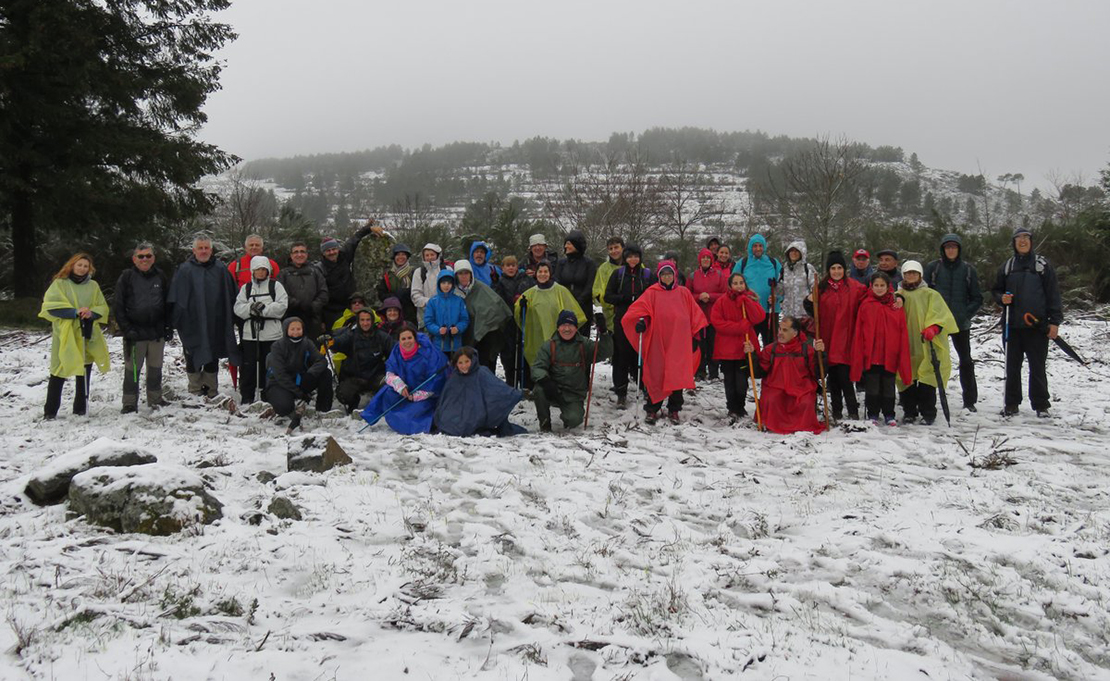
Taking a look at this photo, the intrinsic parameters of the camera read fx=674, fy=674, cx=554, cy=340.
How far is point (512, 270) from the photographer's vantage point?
9.70m

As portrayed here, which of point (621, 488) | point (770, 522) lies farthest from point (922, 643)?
point (621, 488)

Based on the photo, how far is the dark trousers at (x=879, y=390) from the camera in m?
8.02

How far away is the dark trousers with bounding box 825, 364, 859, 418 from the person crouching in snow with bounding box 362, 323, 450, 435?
4834 millimetres

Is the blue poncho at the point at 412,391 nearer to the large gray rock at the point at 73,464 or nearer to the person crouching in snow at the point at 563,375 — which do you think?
the person crouching in snow at the point at 563,375

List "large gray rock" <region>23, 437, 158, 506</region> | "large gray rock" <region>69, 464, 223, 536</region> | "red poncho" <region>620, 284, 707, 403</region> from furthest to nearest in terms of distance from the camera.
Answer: "red poncho" <region>620, 284, 707, 403</region> → "large gray rock" <region>23, 437, 158, 506</region> → "large gray rock" <region>69, 464, 223, 536</region>

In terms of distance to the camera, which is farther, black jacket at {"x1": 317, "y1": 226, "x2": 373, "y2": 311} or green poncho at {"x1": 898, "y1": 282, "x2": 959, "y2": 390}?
black jacket at {"x1": 317, "y1": 226, "x2": 373, "y2": 311}

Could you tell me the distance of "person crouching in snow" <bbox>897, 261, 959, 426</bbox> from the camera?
8000 millimetres

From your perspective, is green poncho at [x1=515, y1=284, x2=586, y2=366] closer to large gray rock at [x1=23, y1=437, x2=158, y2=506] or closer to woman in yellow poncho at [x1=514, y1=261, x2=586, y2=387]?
woman in yellow poncho at [x1=514, y1=261, x2=586, y2=387]

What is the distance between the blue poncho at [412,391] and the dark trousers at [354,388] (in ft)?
1.55

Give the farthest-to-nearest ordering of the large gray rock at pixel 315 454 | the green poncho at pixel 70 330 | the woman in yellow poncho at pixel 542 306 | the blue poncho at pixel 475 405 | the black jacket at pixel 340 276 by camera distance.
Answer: the black jacket at pixel 340 276
the woman in yellow poncho at pixel 542 306
the green poncho at pixel 70 330
the blue poncho at pixel 475 405
the large gray rock at pixel 315 454

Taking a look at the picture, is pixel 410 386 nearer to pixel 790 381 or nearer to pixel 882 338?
pixel 790 381

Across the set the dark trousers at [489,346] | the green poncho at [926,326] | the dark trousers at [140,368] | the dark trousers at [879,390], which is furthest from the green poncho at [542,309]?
the dark trousers at [140,368]

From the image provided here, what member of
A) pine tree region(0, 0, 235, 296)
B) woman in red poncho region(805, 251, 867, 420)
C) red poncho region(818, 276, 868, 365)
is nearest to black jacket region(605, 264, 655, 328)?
woman in red poncho region(805, 251, 867, 420)

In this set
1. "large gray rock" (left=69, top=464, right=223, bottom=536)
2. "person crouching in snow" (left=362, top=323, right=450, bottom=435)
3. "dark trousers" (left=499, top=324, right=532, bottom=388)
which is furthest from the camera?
"dark trousers" (left=499, top=324, right=532, bottom=388)
